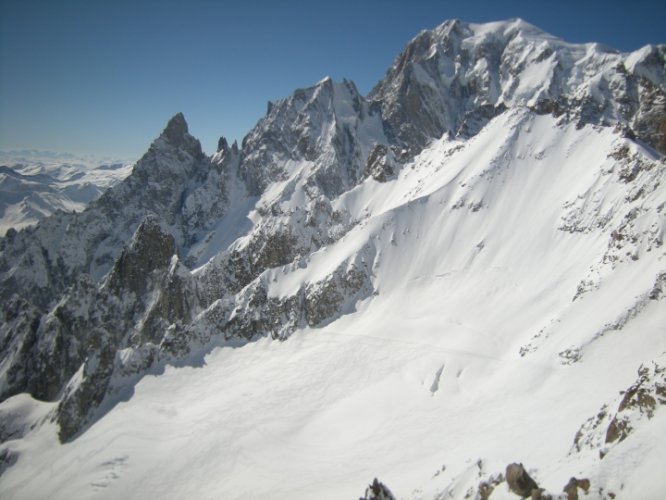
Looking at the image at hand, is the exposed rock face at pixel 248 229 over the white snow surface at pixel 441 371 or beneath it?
over

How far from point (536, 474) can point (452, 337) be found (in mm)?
34296

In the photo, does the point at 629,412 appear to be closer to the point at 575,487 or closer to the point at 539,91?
the point at 575,487

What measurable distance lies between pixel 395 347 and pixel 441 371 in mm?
9129

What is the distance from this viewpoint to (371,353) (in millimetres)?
62344

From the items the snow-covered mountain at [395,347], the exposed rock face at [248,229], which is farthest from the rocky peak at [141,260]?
the snow-covered mountain at [395,347]

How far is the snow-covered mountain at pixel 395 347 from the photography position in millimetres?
37125

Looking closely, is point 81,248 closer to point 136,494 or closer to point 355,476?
point 136,494

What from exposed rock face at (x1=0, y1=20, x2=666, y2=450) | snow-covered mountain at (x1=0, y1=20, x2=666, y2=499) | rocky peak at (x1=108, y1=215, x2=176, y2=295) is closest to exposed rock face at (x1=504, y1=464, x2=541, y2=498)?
snow-covered mountain at (x1=0, y1=20, x2=666, y2=499)

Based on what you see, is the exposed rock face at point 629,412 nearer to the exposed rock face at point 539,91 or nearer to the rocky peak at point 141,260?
the rocky peak at point 141,260

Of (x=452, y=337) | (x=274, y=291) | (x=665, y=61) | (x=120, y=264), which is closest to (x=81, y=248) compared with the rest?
(x=120, y=264)

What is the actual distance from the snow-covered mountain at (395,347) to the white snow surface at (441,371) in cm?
26

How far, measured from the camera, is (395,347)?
61.3 m

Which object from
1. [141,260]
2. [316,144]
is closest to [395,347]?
[141,260]

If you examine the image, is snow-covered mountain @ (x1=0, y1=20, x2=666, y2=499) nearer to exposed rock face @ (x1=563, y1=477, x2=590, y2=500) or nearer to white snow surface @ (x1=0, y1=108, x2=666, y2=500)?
exposed rock face @ (x1=563, y1=477, x2=590, y2=500)
